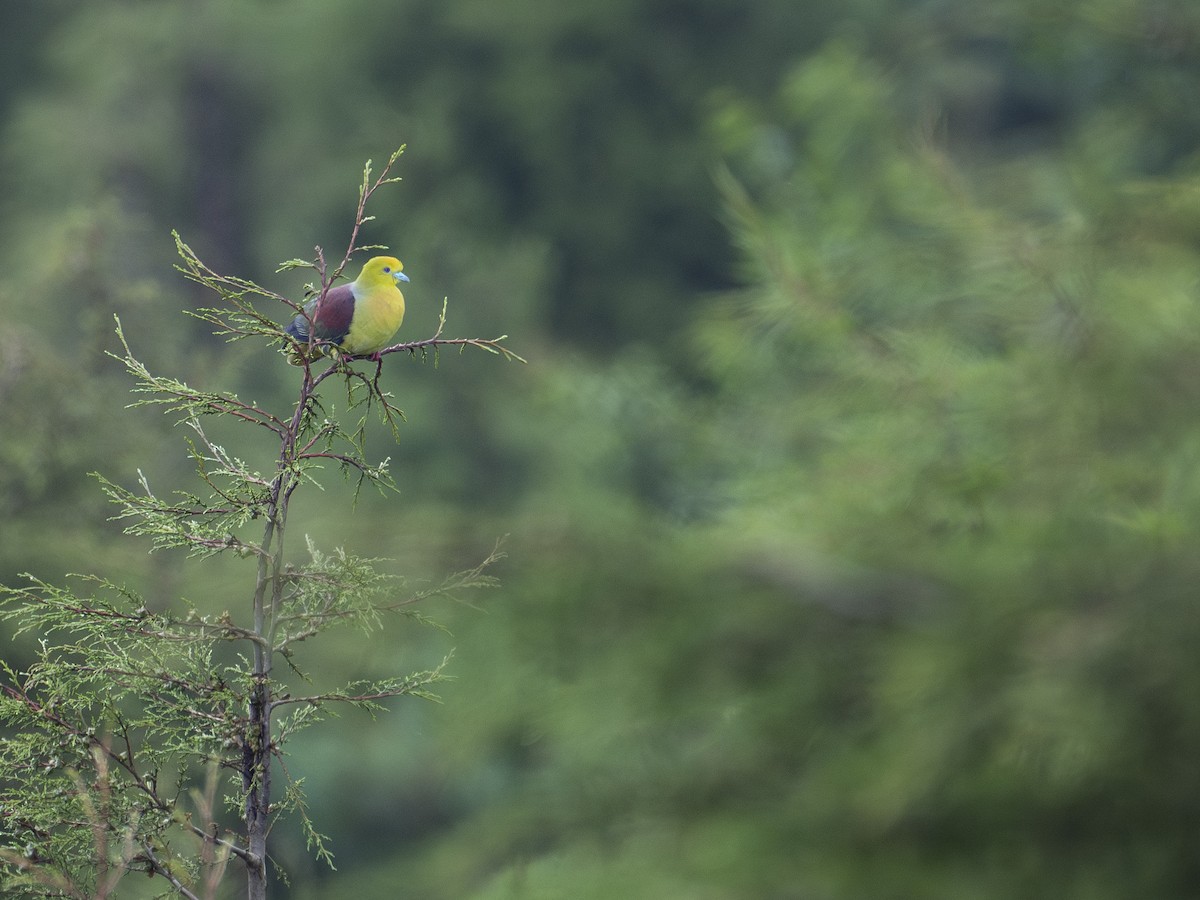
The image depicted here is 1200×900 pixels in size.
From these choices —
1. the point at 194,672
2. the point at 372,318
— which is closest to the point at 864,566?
the point at 372,318

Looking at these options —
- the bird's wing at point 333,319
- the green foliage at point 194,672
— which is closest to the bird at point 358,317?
the bird's wing at point 333,319

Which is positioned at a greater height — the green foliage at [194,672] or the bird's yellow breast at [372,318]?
the bird's yellow breast at [372,318]

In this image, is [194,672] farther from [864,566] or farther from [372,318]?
[864,566]

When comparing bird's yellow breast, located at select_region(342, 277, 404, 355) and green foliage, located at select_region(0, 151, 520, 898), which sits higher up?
bird's yellow breast, located at select_region(342, 277, 404, 355)

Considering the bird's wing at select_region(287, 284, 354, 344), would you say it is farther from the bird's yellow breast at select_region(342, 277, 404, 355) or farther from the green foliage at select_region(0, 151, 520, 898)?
the green foliage at select_region(0, 151, 520, 898)

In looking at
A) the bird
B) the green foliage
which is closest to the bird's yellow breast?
the bird

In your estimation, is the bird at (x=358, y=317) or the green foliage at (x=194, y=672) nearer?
the green foliage at (x=194, y=672)

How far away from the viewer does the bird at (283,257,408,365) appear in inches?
67.5

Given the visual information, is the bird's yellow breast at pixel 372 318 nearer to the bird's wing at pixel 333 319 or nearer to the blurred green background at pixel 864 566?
the bird's wing at pixel 333 319

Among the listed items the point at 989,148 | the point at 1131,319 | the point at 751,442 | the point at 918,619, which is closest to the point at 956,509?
the point at 918,619

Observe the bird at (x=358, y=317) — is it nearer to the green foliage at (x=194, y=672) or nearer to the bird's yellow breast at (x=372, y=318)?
the bird's yellow breast at (x=372, y=318)

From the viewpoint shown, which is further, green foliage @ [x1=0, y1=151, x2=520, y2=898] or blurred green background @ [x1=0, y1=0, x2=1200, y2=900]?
blurred green background @ [x1=0, y1=0, x2=1200, y2=900]

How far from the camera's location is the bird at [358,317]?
171cm

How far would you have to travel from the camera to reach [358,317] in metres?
1.74
